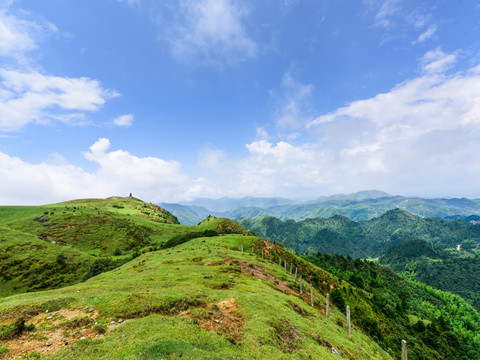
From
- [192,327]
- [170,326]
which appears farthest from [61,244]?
[192,327]

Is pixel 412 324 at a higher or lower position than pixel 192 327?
lower

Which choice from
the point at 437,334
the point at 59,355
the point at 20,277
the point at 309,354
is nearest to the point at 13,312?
the point at 59,355

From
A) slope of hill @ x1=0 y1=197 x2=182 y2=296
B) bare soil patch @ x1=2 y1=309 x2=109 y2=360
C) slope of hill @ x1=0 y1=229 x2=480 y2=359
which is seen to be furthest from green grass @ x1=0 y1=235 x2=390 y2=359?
slope of hill @ x1=0 y1=197 x2=182 y2=296

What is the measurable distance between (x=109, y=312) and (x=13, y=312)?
8106 millimetres

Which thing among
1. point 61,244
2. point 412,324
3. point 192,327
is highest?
point 192,327

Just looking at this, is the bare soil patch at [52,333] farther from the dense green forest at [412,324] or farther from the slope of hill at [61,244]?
the slope of hill at [61,244]

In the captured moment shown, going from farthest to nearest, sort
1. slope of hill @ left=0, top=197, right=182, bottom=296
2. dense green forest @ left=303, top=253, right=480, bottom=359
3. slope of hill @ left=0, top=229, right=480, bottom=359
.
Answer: slope of hill @ left=0, top=197, right=182, bottom=296 < dense green forest @ left=303, top=253, right=480, bottom=359 < slope of hill @ left=0, top=229, right=480, bottom=359

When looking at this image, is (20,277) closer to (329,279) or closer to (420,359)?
(329,279)

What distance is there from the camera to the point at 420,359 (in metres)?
46.4

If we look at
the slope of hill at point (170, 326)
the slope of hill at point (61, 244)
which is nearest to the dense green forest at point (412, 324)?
the slope of hill at point (170, 326)

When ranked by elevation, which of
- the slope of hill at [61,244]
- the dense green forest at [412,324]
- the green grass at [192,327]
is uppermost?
the green grass at [192,327]

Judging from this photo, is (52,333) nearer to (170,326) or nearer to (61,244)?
(170,326)

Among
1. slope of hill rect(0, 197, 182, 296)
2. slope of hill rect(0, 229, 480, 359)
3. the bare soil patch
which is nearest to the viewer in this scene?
slope of hill rect(0, 229, 480, 359)

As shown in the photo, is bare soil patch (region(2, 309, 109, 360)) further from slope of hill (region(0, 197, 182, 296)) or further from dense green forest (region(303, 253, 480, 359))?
slope of hill (region(0, 197, 182, 296))
